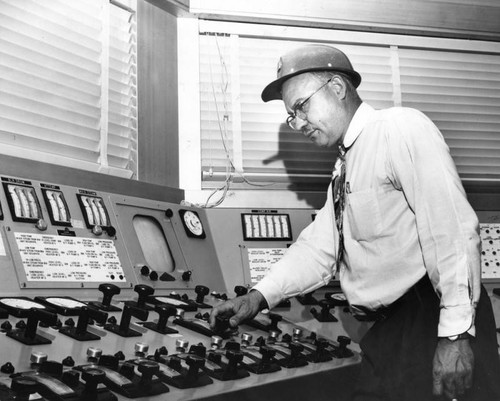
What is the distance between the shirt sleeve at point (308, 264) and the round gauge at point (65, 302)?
2.07 feet

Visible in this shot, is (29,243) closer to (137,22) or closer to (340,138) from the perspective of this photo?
(340,138)

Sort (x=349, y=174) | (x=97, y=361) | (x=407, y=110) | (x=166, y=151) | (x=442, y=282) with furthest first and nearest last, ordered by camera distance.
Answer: (x=166, y=151), (x=349, y=174), (x=407, y=110), (x=442, y=282), (x=97, y=361)

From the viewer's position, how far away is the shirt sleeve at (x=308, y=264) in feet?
6.86

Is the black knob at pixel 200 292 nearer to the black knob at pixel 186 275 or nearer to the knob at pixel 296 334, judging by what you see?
the black knob at pixel 186 275

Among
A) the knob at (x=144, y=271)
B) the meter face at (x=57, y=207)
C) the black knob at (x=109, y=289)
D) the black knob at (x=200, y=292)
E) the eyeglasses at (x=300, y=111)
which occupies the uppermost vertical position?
the eyeglasses at (x=300, y=111)

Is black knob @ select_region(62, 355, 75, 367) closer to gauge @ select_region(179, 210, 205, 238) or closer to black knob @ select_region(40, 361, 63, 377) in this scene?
black knob @ select_region(40, 361, 63, 377)

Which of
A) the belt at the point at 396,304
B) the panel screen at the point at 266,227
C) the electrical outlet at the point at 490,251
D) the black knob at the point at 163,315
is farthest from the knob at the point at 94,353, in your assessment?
the electrical outlet at the point at 490,251

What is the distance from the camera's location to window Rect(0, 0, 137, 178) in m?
2.27

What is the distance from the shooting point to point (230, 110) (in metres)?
2.97

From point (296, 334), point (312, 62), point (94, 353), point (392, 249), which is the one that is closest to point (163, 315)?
point (94, 353)

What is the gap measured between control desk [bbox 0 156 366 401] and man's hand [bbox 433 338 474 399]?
13.1 inches

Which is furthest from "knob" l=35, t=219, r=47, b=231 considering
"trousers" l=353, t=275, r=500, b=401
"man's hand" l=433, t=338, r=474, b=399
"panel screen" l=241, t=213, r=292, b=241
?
"man's hand" l=433, t=338, r=474, b=399

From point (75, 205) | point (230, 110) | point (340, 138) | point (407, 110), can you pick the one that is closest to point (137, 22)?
point (230, 110)

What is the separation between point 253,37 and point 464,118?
126 centimetres
